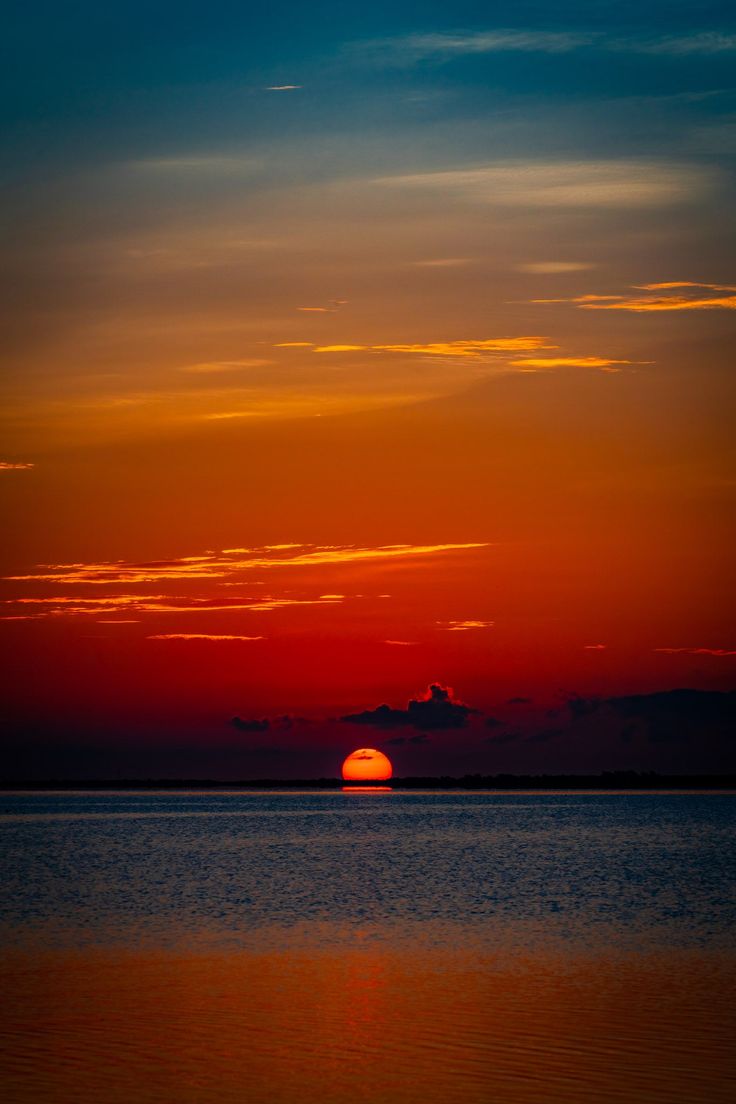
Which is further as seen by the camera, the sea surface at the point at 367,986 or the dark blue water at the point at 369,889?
the dark blue water at the point at 369,889

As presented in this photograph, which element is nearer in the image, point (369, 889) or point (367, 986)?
point (367, 986)

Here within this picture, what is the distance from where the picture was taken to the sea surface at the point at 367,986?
18.9 metres

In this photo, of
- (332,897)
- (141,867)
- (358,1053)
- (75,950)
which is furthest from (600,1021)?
(141,867)

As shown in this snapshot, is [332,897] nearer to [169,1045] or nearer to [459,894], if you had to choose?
[459,894]

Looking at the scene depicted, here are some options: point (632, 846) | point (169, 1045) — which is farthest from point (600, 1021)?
point (632, 846)

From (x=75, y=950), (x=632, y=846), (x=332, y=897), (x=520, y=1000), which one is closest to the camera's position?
(x=520, y=1000)

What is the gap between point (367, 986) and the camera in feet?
87.6

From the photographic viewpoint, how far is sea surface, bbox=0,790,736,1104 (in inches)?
746

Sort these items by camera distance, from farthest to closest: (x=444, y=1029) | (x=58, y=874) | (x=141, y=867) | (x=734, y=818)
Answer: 1. (x=734, y=818)
2. (x=141, y=867)
3. (x=58, y=874)
4. (x=444, y=1029)

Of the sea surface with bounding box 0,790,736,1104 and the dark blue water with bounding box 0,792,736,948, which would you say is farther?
the dark blue water with bounding box 0,792,736,948

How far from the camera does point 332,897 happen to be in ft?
152

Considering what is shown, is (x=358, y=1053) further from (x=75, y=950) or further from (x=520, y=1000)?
(x=75, y=950)

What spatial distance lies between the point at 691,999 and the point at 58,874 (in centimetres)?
3799

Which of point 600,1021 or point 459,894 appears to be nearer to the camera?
point 600,1021
